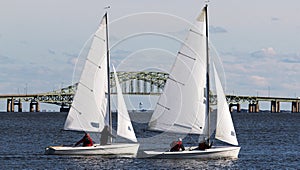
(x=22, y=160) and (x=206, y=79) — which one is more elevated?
(x=206, y=79)

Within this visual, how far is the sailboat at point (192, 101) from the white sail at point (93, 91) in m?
5.24

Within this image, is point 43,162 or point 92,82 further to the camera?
point 92,82

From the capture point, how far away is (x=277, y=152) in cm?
5797

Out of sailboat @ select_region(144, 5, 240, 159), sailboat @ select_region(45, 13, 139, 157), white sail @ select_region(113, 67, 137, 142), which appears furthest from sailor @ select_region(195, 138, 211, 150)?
white sail @ select_region(113, 67, 137, 142)

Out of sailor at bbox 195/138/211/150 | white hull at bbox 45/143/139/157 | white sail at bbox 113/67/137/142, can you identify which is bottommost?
white hull at bbox 45/143/139/157

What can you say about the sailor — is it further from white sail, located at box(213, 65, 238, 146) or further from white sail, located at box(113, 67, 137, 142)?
white sail, located at box(113, 67, 137, 142)

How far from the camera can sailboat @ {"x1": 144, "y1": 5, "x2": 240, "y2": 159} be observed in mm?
46312

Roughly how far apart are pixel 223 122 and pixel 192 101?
2270mm

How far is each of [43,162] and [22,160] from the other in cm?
231

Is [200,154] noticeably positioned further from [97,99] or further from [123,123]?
[97,99]

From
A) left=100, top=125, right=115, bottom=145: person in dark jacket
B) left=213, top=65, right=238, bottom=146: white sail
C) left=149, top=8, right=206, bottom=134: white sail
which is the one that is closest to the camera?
left=149, top=8, right=206, bottom=134: white sail

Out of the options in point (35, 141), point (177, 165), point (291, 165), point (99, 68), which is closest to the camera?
point (177, 165)

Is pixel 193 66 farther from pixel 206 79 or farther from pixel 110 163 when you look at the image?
pixel 110 163

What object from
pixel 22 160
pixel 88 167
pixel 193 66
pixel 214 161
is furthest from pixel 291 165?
pixel 22 160
